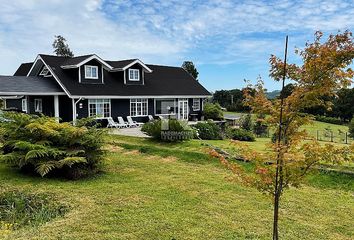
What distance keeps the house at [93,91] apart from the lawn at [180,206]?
13011mm

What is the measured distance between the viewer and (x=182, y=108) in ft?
100.0

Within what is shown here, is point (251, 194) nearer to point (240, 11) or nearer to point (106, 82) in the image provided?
point (240, 11)

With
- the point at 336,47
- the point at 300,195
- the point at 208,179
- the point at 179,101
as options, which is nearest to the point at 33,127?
the point at 208,179

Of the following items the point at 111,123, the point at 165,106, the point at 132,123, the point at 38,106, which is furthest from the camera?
the point at 165,106

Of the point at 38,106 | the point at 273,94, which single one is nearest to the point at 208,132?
the point at 273,94

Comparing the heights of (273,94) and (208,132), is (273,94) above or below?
above

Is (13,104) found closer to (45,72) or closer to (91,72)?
(45,72)

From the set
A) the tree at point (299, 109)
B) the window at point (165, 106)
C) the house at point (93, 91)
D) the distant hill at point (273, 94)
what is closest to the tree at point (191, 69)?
the house at point (93, 91)

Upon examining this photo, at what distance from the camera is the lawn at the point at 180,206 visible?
5703 mm

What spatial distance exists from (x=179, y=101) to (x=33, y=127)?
2104 centimetres

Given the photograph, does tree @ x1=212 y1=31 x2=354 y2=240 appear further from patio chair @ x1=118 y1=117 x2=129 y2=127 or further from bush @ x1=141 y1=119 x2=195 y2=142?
patio chair @ x1=118 y1=117 x2=129 y2=127

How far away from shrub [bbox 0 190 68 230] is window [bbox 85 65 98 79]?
17995mm

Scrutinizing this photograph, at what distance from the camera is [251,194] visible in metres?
8.17

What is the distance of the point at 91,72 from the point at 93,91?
1.84 meters
